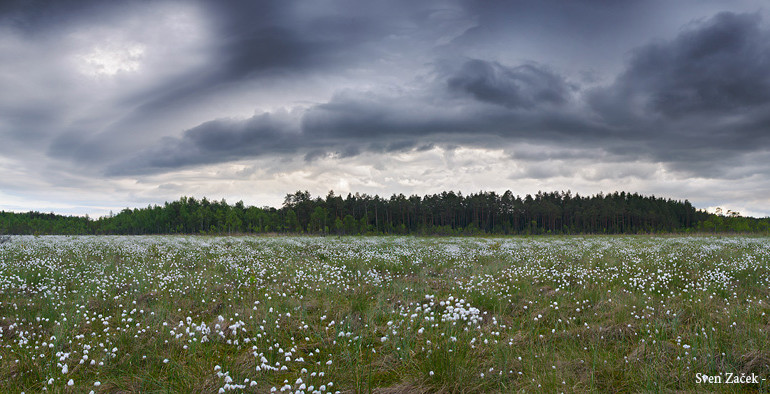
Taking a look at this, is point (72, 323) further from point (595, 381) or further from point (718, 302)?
point (718, 302)

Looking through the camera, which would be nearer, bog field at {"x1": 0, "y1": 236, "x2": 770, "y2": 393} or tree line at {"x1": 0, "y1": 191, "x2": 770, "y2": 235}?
bog field at {"x1": 0, "y1": 236, "x2": 770, "y2": 393}

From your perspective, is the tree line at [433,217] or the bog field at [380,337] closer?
the bog field at [380,337]

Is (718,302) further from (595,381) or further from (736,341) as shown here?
(595,381)

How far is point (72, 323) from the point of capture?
7.06m

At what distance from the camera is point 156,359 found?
552 centimetres

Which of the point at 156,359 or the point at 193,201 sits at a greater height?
the point at 193,201

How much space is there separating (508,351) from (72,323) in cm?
802

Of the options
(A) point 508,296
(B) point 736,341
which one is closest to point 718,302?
(B) point 736,341

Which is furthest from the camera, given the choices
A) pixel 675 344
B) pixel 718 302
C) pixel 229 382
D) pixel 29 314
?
pixel 718 302

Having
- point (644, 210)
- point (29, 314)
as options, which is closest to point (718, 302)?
point (29, 314)

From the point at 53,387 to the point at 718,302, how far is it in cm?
1242

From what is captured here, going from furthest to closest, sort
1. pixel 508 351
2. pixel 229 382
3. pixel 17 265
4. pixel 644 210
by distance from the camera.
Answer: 1. pixel 644 210
2. pixel 17 265
3. pixel 508 351
4. pixel 229 382

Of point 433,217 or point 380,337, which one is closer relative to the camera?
point 380,337

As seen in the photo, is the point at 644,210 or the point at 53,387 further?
the point at 644,210
